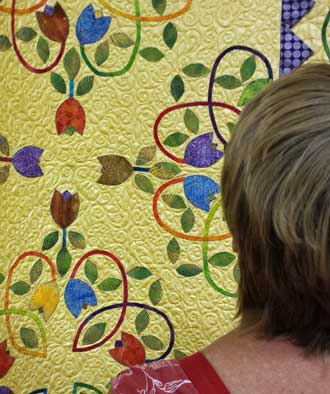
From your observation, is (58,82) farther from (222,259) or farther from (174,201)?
(222,259)

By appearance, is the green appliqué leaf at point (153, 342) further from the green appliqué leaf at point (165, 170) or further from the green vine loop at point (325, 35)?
the green vine loop at point (325, 35)

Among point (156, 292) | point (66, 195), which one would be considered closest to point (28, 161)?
point (66, 195)

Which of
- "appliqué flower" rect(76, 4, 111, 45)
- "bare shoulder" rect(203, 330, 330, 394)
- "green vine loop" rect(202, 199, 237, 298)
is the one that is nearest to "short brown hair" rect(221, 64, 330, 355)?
"bare shoulder" rect(203, 330, 330, 394)

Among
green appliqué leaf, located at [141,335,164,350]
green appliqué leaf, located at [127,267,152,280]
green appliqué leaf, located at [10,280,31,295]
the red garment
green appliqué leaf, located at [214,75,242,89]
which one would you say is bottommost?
green appliqué leaf, located at [141,335,164,350]

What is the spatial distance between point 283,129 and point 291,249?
9cm

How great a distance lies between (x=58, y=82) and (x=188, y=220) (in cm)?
31

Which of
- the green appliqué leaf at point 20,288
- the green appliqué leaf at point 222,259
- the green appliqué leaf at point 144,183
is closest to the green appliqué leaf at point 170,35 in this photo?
the green appliqué leaf at point 144,183

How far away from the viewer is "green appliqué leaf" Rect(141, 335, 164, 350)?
107 centimetres

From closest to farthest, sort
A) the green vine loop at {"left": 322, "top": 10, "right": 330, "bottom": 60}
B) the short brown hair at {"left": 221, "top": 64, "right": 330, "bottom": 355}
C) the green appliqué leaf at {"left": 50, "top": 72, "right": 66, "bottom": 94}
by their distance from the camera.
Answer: the short brown hair at {"left": 221, "top": 64, "right": 330, "bottom": 355} → the green vine loop at {"left": 322, "top": 10, "right": 330, "bottom": 60} → the green appliqué leaf at {"left": 50, "top": 72, "right": 66, "bottom": 94}

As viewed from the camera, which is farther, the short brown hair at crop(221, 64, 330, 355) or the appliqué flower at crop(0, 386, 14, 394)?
the appliqué flower at crop(0, 386, 14, 394)

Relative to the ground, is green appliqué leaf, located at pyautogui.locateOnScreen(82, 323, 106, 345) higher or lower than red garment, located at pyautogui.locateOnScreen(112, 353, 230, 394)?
lower

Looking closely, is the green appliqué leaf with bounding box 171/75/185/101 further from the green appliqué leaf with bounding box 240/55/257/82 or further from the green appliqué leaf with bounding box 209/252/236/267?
the green appliqué leaf with bounding box 209/252/236/267

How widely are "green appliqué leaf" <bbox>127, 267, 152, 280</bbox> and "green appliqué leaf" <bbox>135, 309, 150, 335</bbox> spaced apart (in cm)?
6

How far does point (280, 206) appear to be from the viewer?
502mm
